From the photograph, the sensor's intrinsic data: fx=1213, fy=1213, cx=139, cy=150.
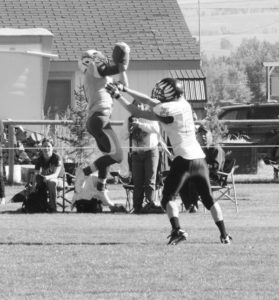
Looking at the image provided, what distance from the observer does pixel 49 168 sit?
18.6 metres

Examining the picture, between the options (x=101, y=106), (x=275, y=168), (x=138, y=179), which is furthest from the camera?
(x=275, y=168)

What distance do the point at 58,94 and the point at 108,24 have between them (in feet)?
9.13

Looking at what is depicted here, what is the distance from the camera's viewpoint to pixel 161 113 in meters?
12.9

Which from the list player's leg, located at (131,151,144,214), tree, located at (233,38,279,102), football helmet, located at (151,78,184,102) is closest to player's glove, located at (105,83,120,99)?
football helmet, located at (151,78,184,102)

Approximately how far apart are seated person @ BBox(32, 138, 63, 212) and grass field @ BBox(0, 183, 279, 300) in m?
1.15

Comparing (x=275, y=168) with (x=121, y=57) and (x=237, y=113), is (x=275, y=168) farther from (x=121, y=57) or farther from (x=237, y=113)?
(x=121, y=57)

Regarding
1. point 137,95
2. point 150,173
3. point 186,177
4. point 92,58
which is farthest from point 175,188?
point 150,173

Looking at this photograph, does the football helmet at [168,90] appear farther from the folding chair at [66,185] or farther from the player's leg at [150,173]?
the folding chair at [66,185]

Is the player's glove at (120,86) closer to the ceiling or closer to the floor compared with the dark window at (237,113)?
closer to the ceiling

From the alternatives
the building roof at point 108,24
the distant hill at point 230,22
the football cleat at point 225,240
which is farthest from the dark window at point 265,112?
the distant hill at point 230,22

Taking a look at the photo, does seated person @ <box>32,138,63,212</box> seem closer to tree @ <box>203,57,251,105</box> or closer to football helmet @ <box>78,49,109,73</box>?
football helmet @ <box>78,49,109,73</box>

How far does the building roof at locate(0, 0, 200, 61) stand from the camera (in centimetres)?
2995

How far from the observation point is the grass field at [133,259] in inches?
392

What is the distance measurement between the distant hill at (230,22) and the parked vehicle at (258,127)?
100601 millimetres
